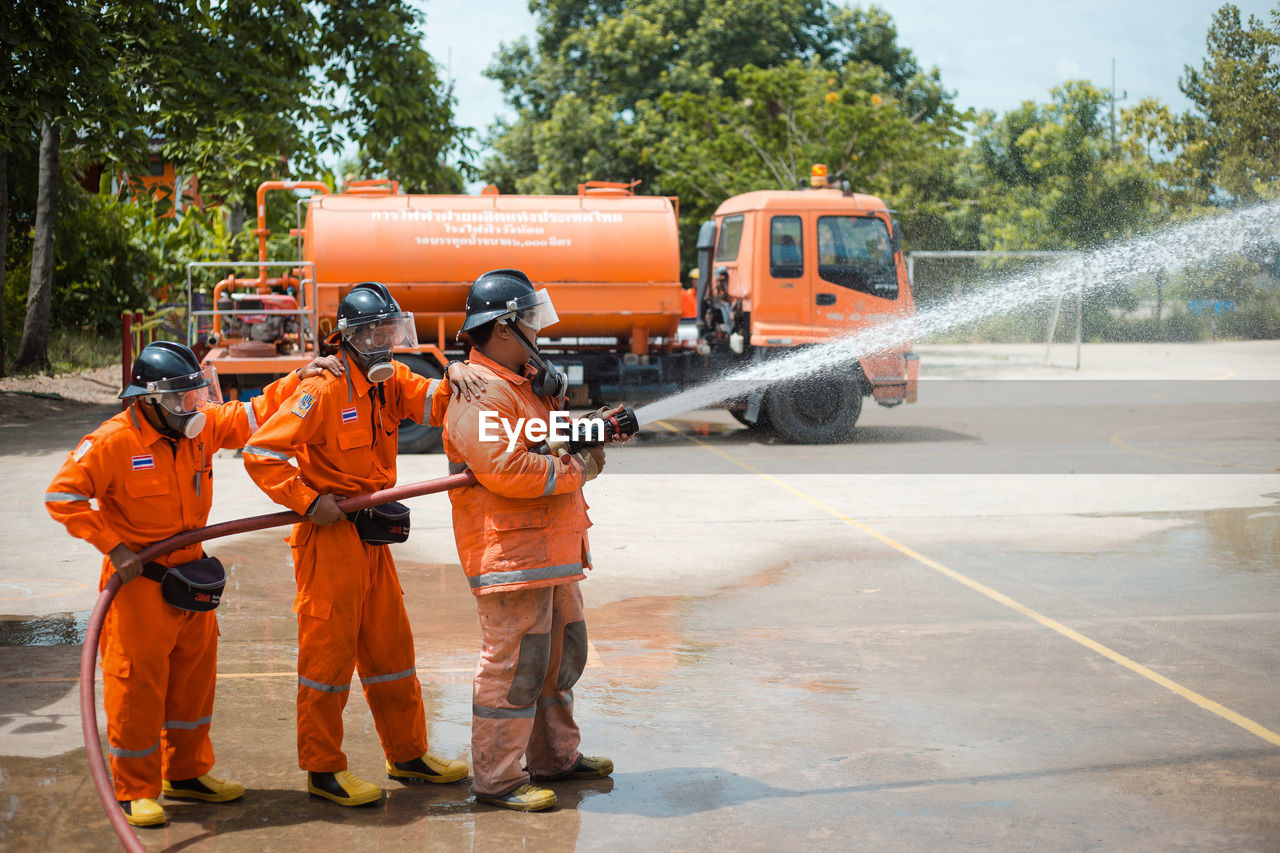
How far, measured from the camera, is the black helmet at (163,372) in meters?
4.10

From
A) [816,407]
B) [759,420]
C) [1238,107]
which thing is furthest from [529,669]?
[1238,107]

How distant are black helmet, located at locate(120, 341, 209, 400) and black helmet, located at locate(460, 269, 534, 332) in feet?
3.05

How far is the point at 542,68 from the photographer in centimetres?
3938

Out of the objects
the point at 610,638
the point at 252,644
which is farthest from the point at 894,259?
the point at 252,644

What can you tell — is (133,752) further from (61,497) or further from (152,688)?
(61,497)

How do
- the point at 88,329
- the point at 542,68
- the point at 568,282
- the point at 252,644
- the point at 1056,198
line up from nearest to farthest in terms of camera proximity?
the point at 252,644 → the point at 568,282 → the point at 88,329 → the point at 1056,198 → the point at 542,68

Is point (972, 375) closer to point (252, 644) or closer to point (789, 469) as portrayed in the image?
point (789, 469)

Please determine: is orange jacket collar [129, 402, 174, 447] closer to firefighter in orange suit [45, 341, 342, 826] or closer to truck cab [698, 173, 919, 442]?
firefighter in orange suit [45, 341, 342, 826]

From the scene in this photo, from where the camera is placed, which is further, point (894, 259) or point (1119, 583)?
point (894, 259)

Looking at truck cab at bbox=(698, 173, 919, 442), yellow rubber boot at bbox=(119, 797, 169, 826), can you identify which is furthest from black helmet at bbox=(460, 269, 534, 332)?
truck cab at bbox=(698, 173, 919, 442)

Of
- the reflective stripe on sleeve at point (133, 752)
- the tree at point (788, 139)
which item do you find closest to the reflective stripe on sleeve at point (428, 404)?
the reflective stripe on sleeve at point (133, 752)

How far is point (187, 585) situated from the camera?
4055 millimetres

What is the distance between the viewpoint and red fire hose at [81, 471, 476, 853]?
3.63 metres

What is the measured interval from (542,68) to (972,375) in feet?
63.3
